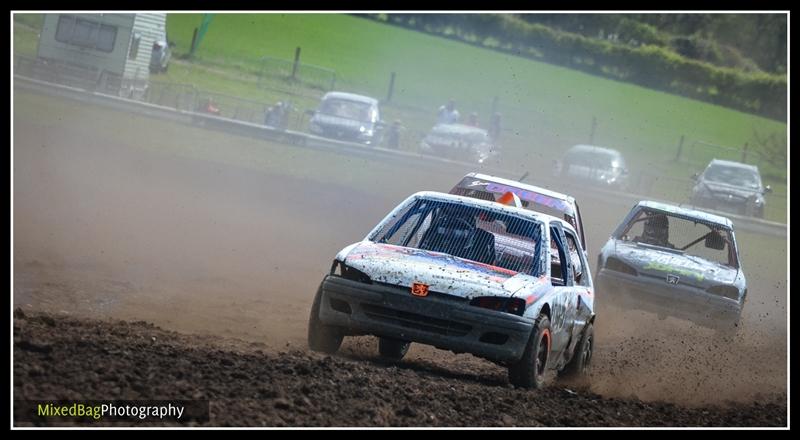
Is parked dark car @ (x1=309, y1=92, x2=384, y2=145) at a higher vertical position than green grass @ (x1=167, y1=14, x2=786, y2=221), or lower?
lower

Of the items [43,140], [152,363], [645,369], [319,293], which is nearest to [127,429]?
[152,363]

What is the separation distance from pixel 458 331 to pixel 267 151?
18.7 m

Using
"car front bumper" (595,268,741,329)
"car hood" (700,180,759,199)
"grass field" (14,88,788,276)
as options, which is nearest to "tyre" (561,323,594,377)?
"car front bumper" (595,268,741,329)

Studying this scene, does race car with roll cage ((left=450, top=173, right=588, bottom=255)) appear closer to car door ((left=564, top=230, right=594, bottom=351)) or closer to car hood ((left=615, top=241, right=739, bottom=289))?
car hood ((left=615, top=241, right=739, bottom=289))

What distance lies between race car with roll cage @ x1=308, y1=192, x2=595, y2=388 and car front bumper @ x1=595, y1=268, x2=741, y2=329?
4852 mm

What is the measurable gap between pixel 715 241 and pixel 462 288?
7661mm

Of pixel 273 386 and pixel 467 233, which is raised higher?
pixel 467 233

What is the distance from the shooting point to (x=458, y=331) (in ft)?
28.2

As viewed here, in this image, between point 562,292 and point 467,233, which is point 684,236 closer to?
point 562,292

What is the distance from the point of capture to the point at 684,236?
15.7 m

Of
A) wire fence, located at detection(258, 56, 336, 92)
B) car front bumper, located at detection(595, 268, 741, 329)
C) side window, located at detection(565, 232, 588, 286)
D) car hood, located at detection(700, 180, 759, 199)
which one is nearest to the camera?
side window, located at detection(565, 232, 588, 286)

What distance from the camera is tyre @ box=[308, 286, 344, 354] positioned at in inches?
352

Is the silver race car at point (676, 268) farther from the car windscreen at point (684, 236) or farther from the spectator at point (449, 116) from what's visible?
the spectator at point (449, 116)

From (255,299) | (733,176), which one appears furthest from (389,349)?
(733,176)
